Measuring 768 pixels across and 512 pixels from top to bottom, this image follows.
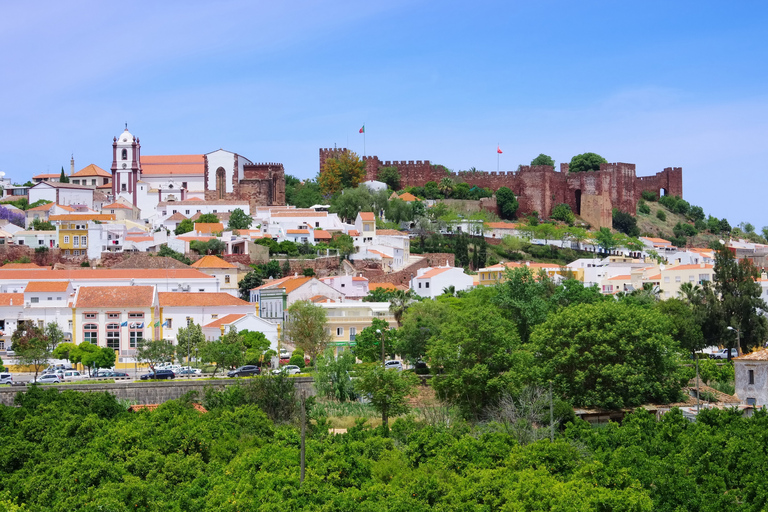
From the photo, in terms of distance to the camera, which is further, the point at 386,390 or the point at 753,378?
the point at 753,378

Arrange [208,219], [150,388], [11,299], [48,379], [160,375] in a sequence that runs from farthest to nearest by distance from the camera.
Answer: [208,219]
[11,299]
[160,375]
[48,379]
[150,388]

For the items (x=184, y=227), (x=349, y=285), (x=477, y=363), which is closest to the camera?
(x=477, y=363)

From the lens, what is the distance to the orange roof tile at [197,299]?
55.5m

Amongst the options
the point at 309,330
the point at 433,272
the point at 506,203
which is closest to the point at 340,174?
the point at 506,203

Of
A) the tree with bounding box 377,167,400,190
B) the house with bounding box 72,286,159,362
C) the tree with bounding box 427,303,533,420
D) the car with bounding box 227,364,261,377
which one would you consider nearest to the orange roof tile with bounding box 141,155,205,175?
the tree with bounding box 377,167,400,190

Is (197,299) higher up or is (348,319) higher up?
(197,299)

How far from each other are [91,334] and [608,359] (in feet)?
85.6

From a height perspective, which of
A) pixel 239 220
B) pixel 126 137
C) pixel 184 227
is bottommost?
pixel 184 227

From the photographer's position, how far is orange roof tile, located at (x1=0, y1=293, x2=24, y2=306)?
184ft

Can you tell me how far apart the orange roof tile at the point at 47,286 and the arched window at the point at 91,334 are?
3955 mm

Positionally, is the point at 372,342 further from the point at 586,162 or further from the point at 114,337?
the point at 586,162

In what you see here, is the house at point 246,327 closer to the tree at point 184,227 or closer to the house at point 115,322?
the house at point 115,322

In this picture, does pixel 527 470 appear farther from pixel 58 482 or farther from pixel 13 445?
pixel 13 445

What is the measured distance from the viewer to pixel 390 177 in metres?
95.2
